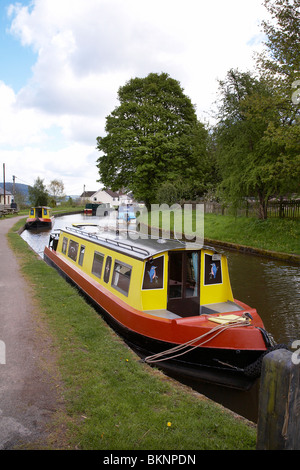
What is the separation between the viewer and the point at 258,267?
13.8 m

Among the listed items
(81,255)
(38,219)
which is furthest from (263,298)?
(38,219)

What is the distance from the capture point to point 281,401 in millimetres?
2523

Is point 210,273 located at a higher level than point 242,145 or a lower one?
lower

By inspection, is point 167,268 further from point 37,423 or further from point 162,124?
point 162,124

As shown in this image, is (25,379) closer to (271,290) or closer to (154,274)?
(154,274)

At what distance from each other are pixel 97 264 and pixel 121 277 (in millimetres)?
1585

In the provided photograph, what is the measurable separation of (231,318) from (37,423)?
332 cm

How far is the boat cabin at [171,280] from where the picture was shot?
6266mm

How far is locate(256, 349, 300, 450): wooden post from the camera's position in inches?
98.0

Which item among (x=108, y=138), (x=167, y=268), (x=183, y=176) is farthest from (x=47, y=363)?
(x=108, y=138)

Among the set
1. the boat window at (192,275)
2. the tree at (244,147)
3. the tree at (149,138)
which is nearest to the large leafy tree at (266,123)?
the tree at (244,147)

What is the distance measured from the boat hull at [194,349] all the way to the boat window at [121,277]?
370mm

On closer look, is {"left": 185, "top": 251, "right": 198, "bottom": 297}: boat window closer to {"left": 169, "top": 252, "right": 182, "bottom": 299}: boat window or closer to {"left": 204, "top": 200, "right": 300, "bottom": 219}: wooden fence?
{"left": 169, "top": 252, "right": 182, "bottom": 299}: boat window

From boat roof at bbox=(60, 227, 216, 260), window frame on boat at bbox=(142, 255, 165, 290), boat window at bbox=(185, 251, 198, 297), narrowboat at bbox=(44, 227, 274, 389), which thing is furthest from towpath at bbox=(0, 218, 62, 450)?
boat window at bbox=(185, 251, 198, 297)
